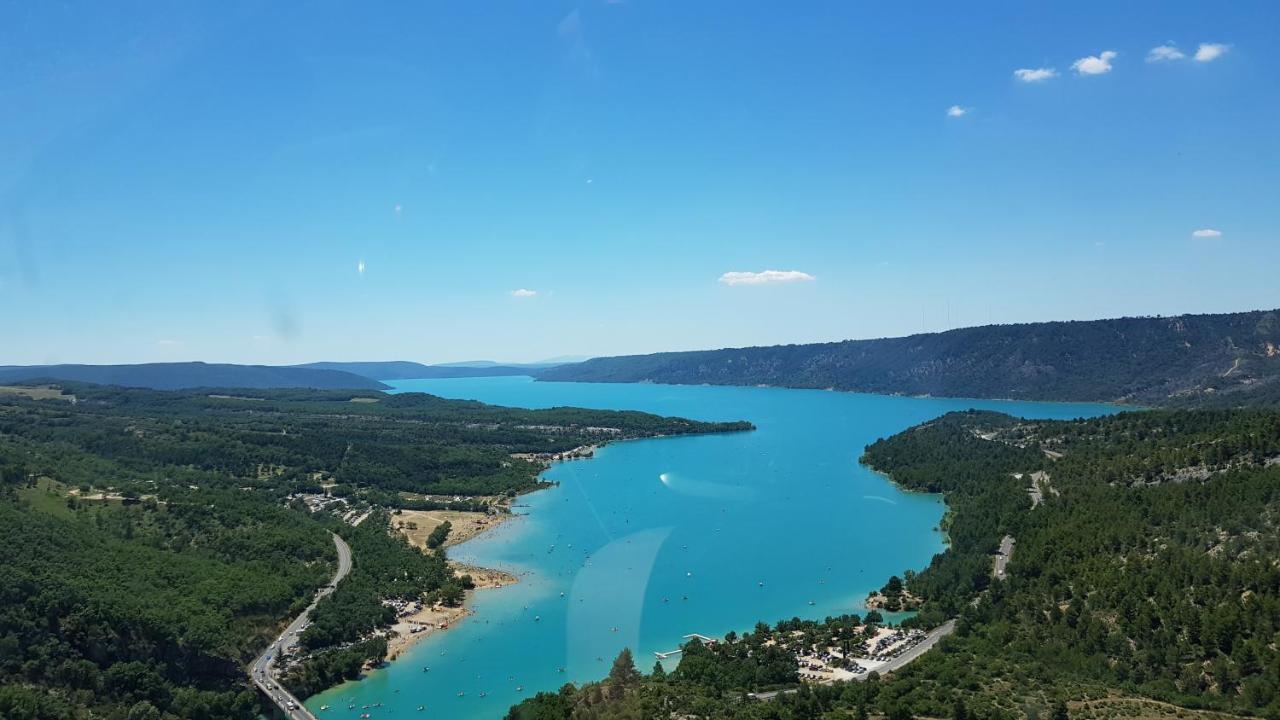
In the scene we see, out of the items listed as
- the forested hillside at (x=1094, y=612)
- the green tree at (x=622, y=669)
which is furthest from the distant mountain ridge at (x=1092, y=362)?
the green tree at (x=622, y=669)

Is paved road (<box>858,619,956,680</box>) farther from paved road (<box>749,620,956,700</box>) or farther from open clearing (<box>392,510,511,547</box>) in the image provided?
open clearing (<box>392,510,511,547</box>)

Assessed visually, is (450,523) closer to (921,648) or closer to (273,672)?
(273,672)

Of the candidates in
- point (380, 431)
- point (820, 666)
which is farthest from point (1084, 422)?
point (380, 431)

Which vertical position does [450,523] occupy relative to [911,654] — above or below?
above

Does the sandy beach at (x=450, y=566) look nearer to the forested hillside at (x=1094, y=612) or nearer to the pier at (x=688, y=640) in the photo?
the pier at (x=688, y=640)

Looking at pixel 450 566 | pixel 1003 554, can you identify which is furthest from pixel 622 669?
pixel 1003 554

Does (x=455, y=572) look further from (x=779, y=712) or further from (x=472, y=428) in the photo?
(x=472, y=428)
